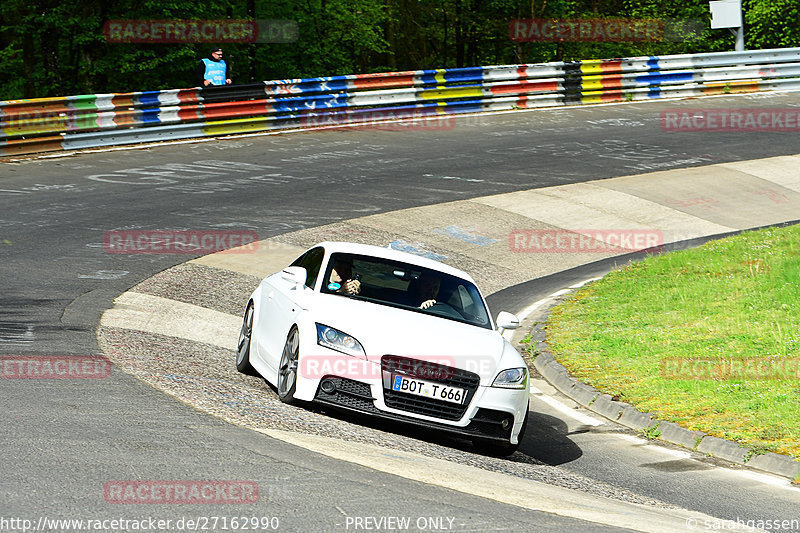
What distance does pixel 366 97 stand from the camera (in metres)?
28.3

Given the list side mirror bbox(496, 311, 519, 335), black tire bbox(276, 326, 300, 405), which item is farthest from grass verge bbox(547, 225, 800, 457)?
black tire bbox(276, 326, 300, 405)

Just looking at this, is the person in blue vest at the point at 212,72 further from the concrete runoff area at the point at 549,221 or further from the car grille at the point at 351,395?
the car grille at the point at 351,395

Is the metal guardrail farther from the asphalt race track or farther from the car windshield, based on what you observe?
the car windshield

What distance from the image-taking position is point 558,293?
55.1 feet

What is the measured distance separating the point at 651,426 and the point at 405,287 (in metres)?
2.70

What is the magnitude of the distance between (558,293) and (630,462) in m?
7.76

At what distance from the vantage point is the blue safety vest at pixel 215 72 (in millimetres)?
26203

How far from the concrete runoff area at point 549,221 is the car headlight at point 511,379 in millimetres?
5167

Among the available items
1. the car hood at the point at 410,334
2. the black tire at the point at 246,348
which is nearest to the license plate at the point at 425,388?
the car hood at the point at 410,334

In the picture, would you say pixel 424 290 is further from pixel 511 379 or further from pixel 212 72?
pixel 212 72

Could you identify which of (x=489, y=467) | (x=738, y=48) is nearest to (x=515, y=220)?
(x=489, y=467)

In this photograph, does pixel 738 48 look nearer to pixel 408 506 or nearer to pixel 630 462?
pixel 630 462

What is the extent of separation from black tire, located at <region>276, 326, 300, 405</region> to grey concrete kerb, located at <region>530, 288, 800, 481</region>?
11.3 ft

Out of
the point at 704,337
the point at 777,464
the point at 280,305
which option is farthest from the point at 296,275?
the point at 704,337
